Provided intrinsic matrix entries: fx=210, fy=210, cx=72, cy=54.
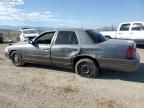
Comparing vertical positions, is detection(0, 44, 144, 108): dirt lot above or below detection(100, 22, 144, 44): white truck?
below

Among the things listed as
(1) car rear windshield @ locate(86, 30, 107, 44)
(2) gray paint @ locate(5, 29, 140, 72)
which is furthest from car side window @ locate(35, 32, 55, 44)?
(1) car rear windshield @ locate(86, 30, 107, 44)

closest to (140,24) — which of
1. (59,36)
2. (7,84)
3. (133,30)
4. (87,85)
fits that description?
(133,30)

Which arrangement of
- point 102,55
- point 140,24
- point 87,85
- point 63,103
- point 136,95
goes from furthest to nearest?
point 140,24
point 102,55
point 87,85
point 136,95
point 63,103

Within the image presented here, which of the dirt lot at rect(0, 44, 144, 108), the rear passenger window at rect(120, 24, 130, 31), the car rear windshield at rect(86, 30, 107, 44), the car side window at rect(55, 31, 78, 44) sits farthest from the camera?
the rear passenger window at rect(120, 24, 130, 31)

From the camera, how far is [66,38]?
7.05m

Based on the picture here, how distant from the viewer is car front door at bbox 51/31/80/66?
680 cm

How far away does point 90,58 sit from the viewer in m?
6.63

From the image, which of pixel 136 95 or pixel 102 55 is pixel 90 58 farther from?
pixel 136 95

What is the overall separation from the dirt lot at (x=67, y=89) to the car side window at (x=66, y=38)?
1.10 metres

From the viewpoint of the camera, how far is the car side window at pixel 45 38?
740 cm

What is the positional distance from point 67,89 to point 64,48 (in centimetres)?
172

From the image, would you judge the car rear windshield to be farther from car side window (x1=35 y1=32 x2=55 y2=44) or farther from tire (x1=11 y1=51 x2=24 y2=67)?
tire (x1=11 y1=51 x2=24 y2=67)

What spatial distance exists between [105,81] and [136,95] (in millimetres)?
1346

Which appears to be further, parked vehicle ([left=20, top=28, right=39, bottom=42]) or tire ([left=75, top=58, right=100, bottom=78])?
parked vehicle ([left=20, top=28, right=39, bottom=42])
